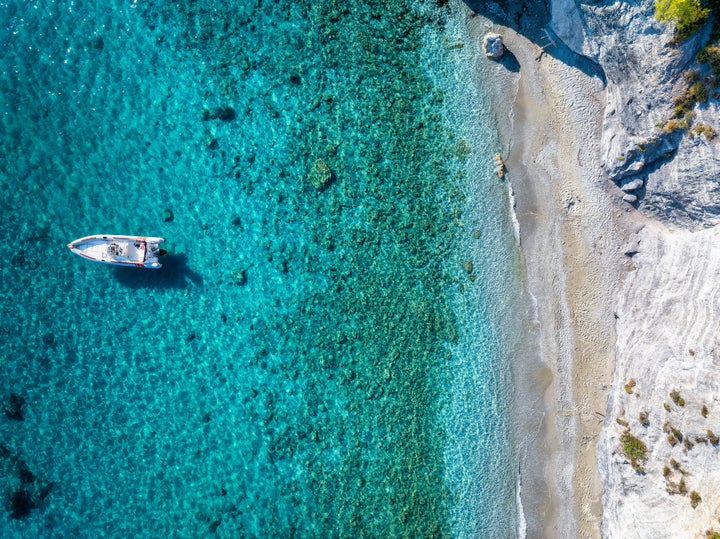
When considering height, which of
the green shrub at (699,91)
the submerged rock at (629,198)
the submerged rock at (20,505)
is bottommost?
the submerged rock at (20,505)

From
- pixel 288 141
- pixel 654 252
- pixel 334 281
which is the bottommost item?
pixel 334 281

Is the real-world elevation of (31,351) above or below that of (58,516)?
above

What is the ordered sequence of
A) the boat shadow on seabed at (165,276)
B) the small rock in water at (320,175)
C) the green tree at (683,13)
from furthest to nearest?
the small rock in water at (320,175), the boat shadow on seabed at (165,276), the green tree at (683,13)

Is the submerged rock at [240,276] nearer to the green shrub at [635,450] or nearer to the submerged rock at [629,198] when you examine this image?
the submerged rock at [629,198]

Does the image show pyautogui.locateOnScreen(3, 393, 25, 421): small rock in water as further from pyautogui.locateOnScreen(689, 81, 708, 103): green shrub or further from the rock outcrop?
pyautogui.locateOnScreen(689, 81, 708, 103): green shrub

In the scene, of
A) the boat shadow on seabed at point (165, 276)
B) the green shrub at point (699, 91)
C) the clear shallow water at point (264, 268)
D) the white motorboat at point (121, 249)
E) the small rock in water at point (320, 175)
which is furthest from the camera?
the small rock in water at point (320, 175)

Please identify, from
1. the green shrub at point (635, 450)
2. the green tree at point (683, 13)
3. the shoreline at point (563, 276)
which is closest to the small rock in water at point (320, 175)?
the shoreline at point (563, 276)

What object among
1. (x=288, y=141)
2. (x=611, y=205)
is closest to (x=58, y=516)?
(x=288, y=141)

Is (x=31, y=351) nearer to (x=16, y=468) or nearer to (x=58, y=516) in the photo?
(x=16, y=468)
